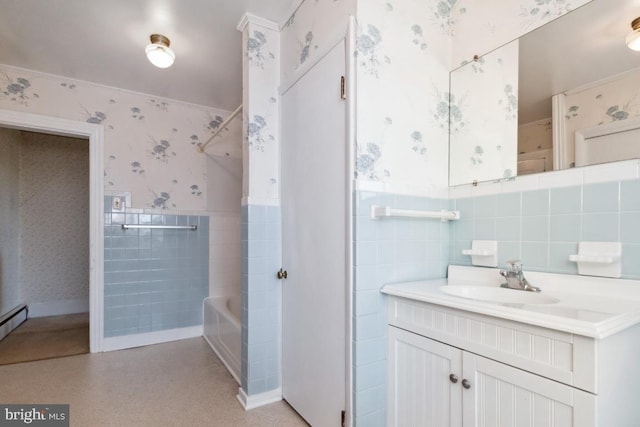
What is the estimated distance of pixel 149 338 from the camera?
111 inches

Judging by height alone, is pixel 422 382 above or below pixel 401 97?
below

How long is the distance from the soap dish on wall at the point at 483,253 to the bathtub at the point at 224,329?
1.59 m

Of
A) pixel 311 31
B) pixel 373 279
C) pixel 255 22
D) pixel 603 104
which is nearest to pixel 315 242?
pixel 373 279

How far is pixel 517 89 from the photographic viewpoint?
140 centimetres

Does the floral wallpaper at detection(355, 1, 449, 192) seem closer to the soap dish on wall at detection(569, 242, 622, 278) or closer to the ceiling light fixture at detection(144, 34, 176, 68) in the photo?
the soap dish on wall at detection(569, 242, 622, 278)

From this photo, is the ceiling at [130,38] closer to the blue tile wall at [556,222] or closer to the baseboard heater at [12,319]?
the blue tile wall at [556,222]

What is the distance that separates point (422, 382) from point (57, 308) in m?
4.39

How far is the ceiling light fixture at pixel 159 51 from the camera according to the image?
6.30ft

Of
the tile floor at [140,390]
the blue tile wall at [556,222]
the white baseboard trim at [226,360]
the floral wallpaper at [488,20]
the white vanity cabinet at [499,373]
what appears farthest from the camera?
the white baseboard trim at [226,360]

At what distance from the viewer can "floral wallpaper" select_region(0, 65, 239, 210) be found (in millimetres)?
2498

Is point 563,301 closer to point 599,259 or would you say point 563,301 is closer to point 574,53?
point 599,259

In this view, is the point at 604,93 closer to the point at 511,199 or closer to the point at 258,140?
the point at 511,199

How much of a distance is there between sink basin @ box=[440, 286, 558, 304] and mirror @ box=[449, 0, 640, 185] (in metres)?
0.51

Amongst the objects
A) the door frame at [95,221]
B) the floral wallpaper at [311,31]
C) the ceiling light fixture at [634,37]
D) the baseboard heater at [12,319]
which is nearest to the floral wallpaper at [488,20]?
the ceiling light fixture at [634,37]
